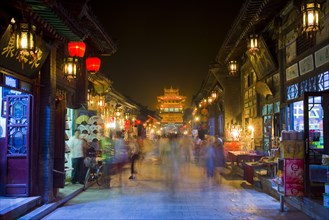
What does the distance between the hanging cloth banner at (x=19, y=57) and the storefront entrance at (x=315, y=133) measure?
7.27 metres

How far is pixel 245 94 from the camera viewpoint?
24.5 metres

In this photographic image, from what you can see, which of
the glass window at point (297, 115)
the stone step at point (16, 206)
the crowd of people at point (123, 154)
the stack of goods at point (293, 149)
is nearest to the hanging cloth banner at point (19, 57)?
the stone step at point (16, 206)

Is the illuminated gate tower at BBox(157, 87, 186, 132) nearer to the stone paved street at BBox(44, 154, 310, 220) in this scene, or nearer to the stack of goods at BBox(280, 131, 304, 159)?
the stone paved street at BBox(44, 154, 310, 220)

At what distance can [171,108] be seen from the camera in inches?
3787

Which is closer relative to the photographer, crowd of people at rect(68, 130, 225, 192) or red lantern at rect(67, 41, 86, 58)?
red lantern at rect(67, 41, 86, 58)

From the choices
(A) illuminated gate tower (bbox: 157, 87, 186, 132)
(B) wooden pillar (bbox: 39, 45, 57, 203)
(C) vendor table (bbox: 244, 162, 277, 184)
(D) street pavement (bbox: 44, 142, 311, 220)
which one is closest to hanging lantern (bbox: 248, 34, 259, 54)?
(C) vendor table (bbox: 244, 162, 277, 184)

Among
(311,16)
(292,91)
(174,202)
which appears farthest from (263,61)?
(174,202)

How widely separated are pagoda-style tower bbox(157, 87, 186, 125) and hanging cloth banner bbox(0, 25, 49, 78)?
270ft

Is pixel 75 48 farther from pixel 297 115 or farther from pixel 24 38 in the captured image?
pixel 297 115

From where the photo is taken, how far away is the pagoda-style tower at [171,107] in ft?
307

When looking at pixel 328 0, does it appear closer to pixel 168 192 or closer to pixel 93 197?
pixel 168 192

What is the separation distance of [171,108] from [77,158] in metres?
81.3

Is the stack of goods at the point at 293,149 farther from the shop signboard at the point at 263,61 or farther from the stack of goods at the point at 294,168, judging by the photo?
the shop signboard at the point at 263,61

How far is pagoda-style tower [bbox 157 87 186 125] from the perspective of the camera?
93.4 m
